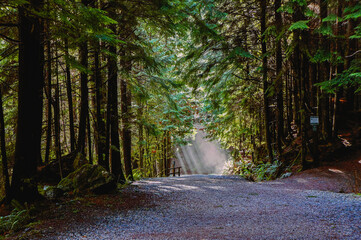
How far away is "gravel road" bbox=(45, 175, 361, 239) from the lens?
3344mm

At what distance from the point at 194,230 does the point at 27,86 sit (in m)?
4.24

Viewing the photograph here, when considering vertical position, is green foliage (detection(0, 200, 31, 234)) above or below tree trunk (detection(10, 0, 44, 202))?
below

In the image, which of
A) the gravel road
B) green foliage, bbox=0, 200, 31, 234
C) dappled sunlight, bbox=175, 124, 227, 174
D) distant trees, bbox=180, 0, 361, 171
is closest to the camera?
the gravel road

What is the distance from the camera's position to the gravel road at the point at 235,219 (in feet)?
11.0

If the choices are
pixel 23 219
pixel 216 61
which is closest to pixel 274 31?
pixel 216 61

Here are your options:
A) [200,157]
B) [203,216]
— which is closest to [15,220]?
[203,216]

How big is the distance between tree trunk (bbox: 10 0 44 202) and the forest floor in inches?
27.8

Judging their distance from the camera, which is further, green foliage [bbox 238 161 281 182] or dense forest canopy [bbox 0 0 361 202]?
green foliage [bbox 238 161 281 182]

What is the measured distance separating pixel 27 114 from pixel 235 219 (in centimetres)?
456

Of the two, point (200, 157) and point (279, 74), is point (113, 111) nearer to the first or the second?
point (279, 74)

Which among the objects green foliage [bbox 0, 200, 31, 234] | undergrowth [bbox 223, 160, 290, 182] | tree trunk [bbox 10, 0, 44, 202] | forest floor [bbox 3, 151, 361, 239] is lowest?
undergrowth [bbox 223, 160, 290, 182]

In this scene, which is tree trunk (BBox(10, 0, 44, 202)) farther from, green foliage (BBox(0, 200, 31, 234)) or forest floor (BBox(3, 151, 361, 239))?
forest floor (BBox(3, 151, 361, 239))

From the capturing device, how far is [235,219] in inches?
168

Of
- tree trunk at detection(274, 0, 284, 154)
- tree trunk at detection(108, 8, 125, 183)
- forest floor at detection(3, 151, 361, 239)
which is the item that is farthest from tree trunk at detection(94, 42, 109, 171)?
tree trunk at detection(274, 0, 284, 154)
